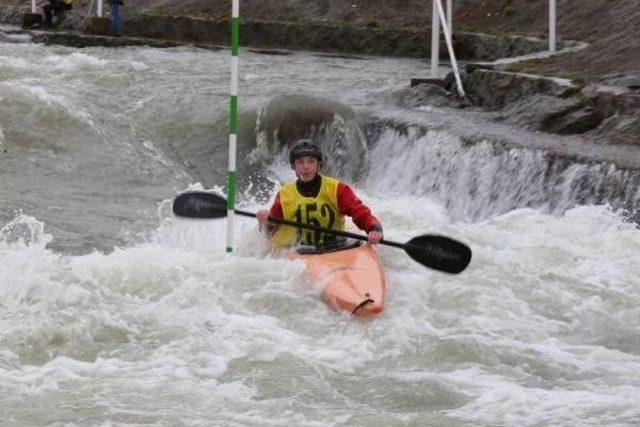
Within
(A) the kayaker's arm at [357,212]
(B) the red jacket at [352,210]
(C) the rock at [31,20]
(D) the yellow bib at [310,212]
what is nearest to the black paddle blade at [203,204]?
(B) the red jacket at [352,210]

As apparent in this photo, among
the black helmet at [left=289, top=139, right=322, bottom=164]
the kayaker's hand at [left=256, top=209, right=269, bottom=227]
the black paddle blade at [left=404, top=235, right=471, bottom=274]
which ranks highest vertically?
the black helmet at [left=289, top=139, right=322, bottom=164]

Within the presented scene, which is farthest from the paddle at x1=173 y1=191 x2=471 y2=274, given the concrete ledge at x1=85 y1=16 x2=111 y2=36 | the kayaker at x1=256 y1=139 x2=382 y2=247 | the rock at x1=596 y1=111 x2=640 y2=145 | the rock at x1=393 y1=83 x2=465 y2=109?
the concrete ledge at x1=85 y1=16 x2=111 y2=36

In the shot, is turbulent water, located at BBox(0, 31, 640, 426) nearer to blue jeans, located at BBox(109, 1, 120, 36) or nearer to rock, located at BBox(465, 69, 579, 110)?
rock, located at BBox(465, 69, 579, 110)

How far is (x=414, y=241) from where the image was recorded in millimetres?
8078

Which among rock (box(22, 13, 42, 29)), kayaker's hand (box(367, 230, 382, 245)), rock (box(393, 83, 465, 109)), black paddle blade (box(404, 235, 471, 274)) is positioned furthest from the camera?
rock (box(22, 13, 42, 29))

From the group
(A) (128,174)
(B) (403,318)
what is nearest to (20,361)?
(B) (403,318)

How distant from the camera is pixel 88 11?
2416 centimetres

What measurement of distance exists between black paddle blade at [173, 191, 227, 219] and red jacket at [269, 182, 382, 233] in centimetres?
37

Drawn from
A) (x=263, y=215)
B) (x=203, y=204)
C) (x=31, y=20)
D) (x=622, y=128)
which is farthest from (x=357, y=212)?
(x=31, y=20)

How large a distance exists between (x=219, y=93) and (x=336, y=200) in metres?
7.19

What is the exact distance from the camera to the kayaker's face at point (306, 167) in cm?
835

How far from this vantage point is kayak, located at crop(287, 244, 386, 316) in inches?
293

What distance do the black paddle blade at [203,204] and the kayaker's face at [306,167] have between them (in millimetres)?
531

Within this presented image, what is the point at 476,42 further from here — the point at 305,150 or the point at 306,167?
the point at 305,150
